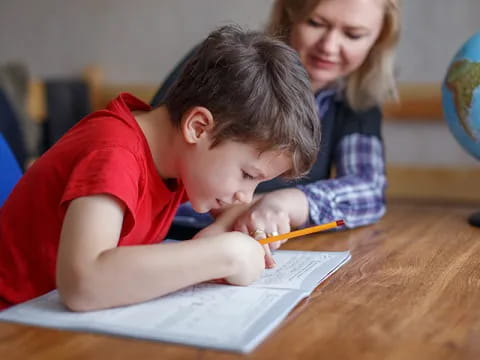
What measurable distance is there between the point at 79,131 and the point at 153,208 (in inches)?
7.2

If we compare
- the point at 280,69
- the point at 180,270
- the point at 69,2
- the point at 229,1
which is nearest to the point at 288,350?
the point at 180,270

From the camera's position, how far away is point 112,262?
755 mm

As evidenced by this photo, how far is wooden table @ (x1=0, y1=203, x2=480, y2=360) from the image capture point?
67 centimetres

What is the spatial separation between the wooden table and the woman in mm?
219

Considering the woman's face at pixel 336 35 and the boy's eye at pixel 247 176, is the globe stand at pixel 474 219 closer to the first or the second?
the woman's face at pixel 336 35

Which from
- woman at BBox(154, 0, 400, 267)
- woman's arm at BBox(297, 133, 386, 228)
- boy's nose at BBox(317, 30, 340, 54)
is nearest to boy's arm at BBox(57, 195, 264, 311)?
woman at BBox(154, 0, 400, 267)

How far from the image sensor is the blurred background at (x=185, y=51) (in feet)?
8.00

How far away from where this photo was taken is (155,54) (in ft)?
10.1

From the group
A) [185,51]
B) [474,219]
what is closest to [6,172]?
[474,219]

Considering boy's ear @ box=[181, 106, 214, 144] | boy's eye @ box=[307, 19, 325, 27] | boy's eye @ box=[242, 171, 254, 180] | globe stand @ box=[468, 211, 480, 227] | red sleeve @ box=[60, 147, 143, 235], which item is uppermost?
boy's eye @ box=[307, 19, 325, 27]

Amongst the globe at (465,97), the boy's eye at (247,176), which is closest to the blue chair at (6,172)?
the boy's eye at (247,176)

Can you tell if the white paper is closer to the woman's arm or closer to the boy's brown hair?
the boy's brown hair

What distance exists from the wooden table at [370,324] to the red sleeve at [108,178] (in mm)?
164

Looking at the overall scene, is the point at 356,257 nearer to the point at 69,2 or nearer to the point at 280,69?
the point at 280,69
